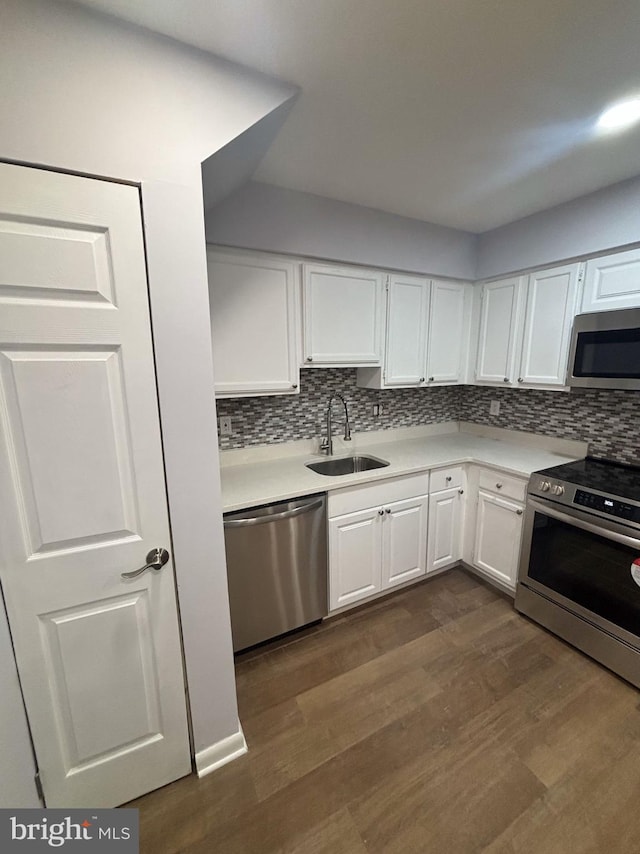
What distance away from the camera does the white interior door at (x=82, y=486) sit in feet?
2.98

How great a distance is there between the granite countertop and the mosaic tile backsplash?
91 millimetres

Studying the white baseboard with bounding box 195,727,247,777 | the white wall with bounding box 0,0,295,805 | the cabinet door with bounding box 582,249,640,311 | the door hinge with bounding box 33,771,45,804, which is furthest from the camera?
the cabinet door with bounding box 582,249,640,311

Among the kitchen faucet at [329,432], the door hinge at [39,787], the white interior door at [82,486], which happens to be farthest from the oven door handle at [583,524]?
the door hinge at [39,787]

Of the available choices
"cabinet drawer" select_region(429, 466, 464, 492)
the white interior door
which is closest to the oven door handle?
"cabinet drawer" select_region(429, 466, 464, 492)

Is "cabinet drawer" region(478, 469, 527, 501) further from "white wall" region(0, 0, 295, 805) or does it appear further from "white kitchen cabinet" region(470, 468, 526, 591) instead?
"white wall" region(0, 0, 295, 805)

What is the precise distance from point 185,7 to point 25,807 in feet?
7.39

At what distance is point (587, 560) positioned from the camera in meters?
1.78

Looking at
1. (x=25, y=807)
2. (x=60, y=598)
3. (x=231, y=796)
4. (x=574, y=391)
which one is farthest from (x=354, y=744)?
(x=574, y=391)

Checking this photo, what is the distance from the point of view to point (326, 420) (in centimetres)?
246

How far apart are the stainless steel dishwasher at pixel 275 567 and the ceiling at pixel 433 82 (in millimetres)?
1630

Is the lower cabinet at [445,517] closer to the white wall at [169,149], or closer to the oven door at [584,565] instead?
the oven door at [584,565]

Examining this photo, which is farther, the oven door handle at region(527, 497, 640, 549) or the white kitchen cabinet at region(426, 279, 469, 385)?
the white kitchen cabinet at region(426, 279, 469, 385)

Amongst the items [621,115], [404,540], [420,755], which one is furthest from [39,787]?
[621,115]

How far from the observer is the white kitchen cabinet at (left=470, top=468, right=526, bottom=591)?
7.00ft
